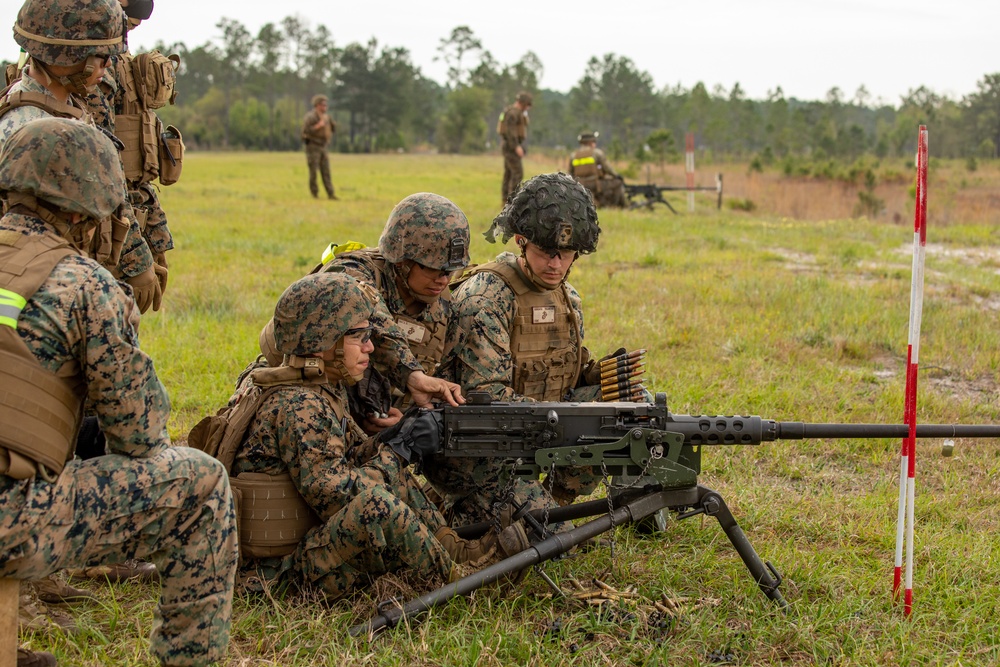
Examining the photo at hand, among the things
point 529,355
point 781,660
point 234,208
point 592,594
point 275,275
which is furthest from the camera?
point 234,208

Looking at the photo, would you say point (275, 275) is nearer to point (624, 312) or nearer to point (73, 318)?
point (624, 312)

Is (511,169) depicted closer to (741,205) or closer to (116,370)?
(741,205)

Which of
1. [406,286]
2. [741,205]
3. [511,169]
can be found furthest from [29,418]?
[741,205]

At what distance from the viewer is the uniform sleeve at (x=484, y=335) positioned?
4816 mm

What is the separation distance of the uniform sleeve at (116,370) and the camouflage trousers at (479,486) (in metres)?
2.04

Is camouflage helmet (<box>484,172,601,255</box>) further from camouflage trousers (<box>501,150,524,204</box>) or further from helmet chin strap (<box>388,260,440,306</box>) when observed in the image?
camouflage trousers (<box>501,150,524,204</box>)

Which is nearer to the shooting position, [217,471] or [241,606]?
[217,471]

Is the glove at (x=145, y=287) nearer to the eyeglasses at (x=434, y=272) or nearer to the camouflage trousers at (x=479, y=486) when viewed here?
the eyeglasses at (x=434, y=272)

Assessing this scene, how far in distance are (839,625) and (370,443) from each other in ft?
6.92

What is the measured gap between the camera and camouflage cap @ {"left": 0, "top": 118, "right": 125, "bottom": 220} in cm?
292

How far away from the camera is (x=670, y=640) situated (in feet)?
13.1

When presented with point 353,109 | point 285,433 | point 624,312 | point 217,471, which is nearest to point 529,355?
point 285,433

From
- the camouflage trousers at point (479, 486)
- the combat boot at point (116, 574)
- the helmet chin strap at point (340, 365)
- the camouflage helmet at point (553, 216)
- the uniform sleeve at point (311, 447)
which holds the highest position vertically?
the camouflage helmet at point (553, 216)

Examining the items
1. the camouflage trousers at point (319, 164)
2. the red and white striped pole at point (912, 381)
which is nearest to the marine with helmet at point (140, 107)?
the red and white striped pole at point (912, 381)
